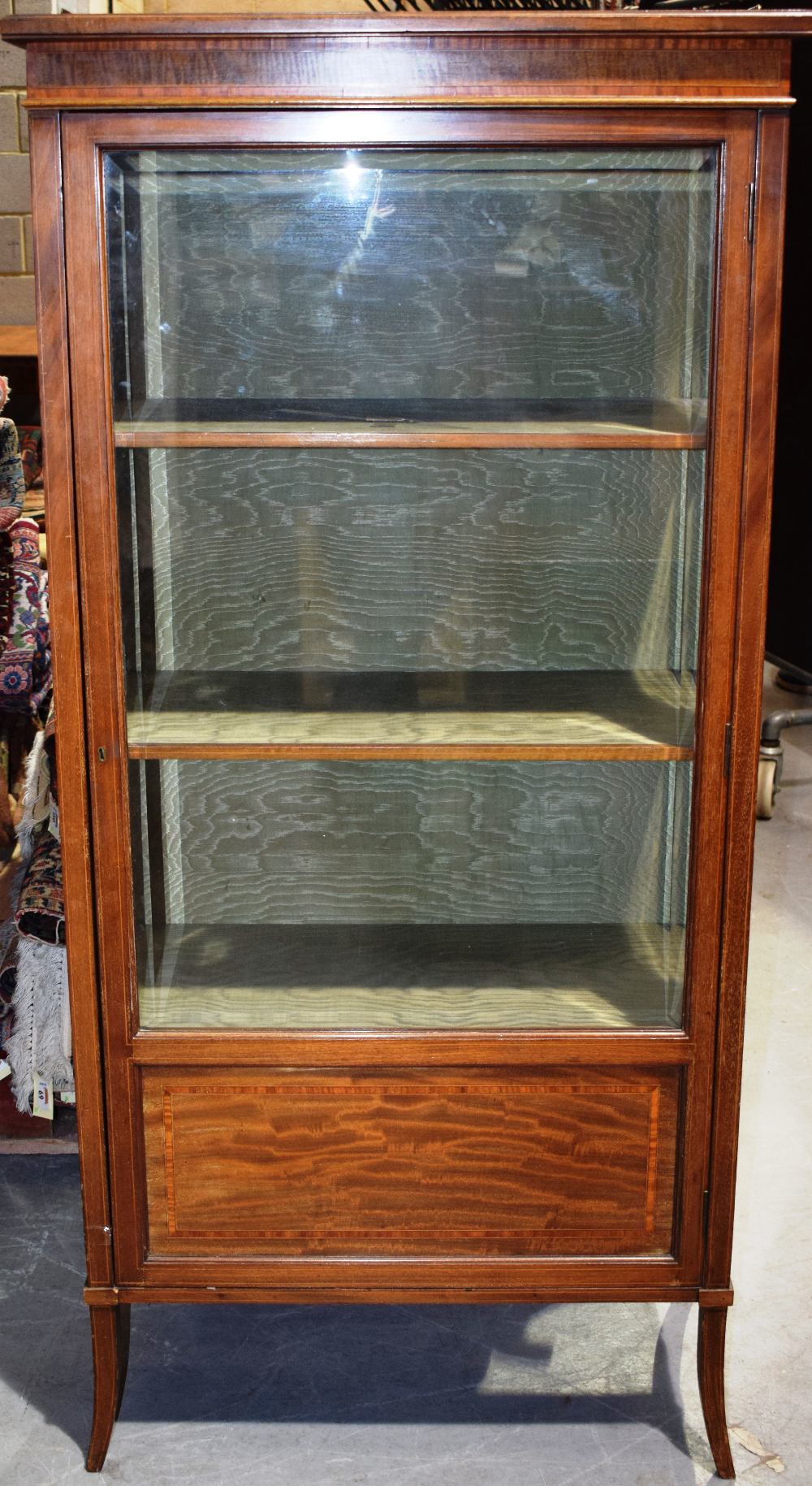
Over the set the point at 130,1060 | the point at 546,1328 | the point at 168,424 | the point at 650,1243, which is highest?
the point at 168,424

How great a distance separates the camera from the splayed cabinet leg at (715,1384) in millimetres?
1625

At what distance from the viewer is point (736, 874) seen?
4.99ft

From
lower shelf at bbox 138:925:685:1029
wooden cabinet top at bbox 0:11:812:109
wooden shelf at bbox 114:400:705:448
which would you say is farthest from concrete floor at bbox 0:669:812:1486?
wooden cabinet top at bbox 0:11:812:109

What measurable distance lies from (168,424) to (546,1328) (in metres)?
1.27

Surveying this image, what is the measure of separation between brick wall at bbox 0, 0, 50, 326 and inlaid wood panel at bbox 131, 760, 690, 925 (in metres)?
3.51

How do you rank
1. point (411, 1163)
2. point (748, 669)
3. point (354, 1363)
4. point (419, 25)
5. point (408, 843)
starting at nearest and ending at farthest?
point (419, 25)
point (748, 669)
point (411, 1163)
point (408, 843)
point (354, 1363)

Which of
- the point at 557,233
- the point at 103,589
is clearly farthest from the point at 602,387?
the point at 103,589

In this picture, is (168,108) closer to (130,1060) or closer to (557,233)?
(557,233)

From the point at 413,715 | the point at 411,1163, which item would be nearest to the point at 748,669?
the point at 413,715

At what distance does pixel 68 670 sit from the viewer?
1.47 m

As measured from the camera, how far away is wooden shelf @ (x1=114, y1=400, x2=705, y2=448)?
147 cm

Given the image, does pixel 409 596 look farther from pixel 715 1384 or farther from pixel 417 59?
pixel 715 1384

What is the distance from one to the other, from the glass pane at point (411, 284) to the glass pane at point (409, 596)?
0.07 meters

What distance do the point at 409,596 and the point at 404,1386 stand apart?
0.98m
